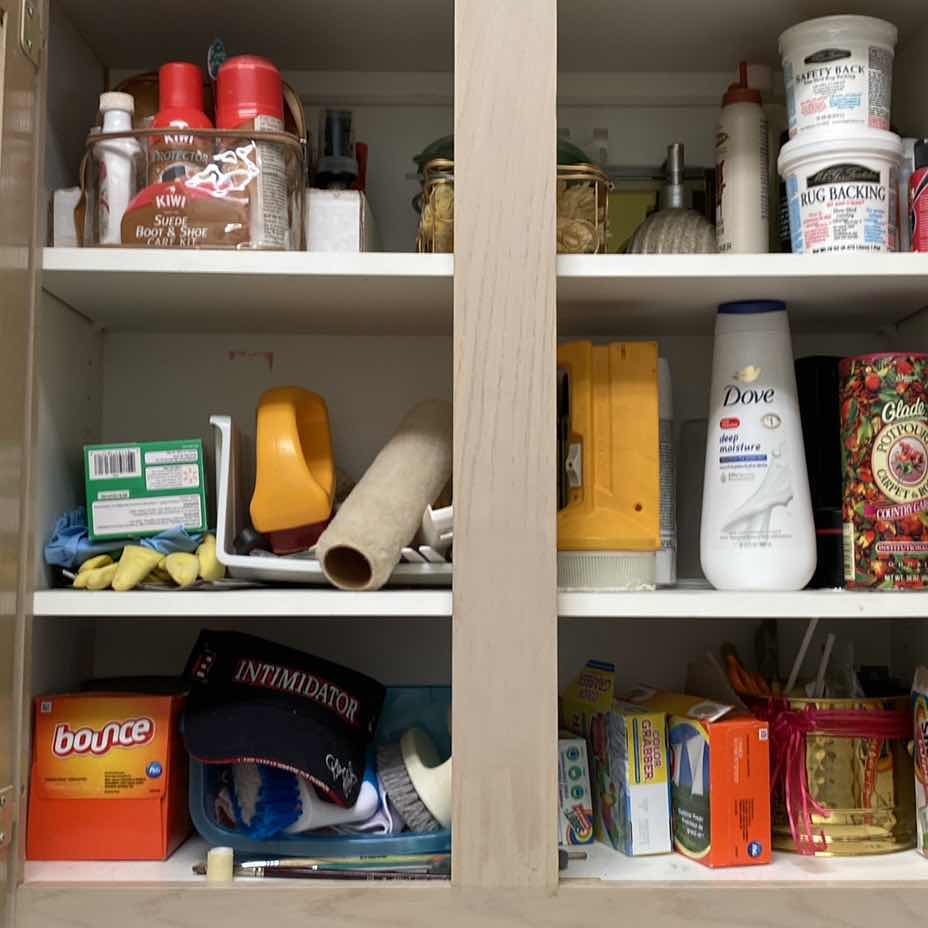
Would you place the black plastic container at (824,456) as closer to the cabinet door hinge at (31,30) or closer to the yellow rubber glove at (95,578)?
the yellow rubber glove at (95,578)

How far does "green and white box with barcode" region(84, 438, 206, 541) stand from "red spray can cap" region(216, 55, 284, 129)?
31cm

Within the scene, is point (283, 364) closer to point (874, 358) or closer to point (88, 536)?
point (88, 536)

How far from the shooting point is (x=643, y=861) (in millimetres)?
1030

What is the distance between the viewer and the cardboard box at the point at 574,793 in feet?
3.54

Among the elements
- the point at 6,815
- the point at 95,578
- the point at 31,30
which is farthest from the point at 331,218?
the point at 6,815

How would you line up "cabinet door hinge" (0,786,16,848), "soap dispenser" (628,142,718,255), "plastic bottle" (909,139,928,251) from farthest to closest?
"soap dispenser" (628,142,718,255) < "plastic bottle" (909,139,928,251) < "cabinet door hinge" (0,786,16,848)

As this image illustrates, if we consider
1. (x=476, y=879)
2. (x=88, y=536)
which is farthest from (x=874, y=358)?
(x=88, y=536)

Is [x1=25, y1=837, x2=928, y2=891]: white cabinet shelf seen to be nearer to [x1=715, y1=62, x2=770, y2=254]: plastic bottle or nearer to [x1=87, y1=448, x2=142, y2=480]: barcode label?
[x1=87, y1=448, x2=142, y2=480]: barcode label

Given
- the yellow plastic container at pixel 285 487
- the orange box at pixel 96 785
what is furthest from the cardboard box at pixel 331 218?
the orange box at pixel 96 785

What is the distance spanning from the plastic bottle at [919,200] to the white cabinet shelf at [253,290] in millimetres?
449

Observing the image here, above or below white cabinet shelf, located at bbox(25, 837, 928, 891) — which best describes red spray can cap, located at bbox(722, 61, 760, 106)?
above

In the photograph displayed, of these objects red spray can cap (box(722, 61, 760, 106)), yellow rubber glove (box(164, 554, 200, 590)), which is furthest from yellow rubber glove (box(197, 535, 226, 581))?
red spray can cap (box(722, 61, 760, 106))

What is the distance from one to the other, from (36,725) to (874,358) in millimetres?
863

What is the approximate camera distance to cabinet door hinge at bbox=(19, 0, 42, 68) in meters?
0.97
